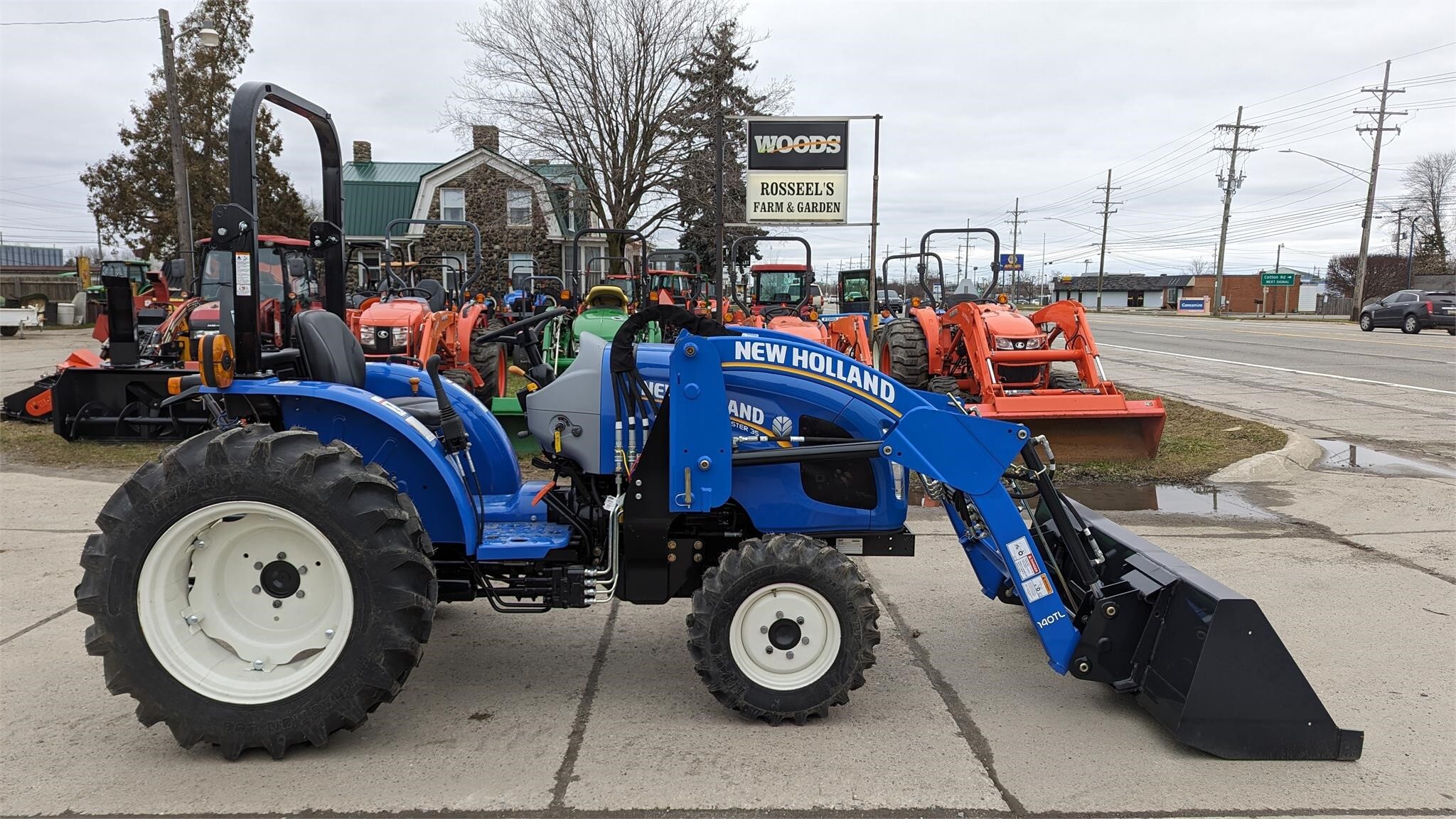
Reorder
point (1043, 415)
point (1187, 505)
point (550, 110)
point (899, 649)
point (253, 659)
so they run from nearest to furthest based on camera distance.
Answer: point (253, 659), point (899, 649), point (1187, 505), point (1043, 415), point (550, 110)

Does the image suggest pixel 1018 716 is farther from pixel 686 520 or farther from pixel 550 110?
pixel 550 110

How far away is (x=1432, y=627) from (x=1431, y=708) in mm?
1087

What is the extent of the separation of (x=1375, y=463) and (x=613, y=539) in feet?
26.7

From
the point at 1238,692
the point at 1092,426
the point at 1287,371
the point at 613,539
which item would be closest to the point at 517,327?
the point at 613,539

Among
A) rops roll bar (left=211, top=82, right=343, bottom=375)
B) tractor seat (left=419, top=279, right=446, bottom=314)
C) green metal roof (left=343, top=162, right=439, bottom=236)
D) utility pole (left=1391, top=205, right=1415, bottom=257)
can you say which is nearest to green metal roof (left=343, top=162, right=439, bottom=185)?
green metal roof (left=343, top=162, right=439, bottom=236)

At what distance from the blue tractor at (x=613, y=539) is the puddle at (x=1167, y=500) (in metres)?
3.31

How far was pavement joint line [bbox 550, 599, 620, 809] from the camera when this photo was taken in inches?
118

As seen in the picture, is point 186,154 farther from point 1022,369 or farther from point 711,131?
point 1022,369

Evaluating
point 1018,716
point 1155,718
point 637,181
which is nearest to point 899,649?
point 1018,716

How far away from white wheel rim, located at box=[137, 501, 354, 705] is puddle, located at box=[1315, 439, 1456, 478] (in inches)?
336

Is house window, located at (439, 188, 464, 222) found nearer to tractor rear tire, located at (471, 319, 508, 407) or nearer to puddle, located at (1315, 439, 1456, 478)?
tractor rear tire, located at (471, 319, 508, 407)

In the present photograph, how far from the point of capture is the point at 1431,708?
3.62m

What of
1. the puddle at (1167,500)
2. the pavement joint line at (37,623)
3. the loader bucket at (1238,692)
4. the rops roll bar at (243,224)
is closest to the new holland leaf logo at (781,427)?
the loader bucket at (1238,692)

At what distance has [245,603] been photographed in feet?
11.0
